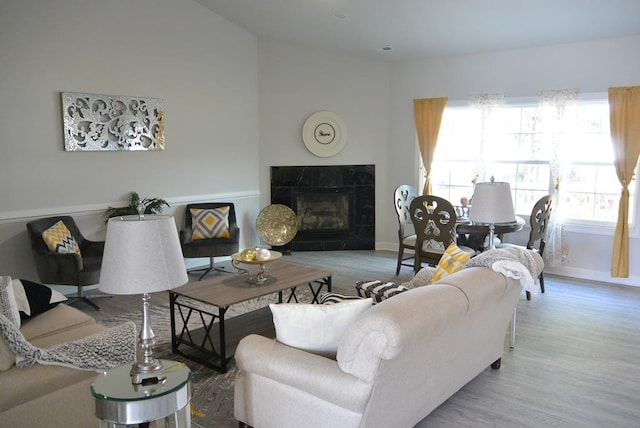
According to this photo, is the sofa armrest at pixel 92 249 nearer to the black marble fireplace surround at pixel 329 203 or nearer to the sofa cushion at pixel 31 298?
the sofa cushion at pixel 31 298

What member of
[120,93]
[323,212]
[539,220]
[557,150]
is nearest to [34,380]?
[120,93]

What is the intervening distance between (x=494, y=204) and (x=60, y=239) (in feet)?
12.1

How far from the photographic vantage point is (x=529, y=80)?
19.6 ft

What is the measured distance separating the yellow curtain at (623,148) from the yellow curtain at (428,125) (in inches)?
78.0

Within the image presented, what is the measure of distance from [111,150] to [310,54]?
2.98 meters

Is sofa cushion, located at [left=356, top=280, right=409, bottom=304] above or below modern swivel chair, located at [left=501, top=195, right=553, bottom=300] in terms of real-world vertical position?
below

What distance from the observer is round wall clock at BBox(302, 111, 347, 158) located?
7.03 meters

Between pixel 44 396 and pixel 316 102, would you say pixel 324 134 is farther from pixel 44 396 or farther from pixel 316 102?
pixel 44 396

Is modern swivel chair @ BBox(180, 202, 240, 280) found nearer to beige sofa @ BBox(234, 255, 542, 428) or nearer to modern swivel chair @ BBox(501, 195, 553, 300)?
modern swivel chair @ BBox(501, 195, 553, 300)

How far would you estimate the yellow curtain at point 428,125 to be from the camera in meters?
6.72

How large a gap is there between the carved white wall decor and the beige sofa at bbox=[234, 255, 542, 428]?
11.3 ft

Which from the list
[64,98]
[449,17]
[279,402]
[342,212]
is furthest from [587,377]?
[64,98]

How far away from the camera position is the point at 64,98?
16.0ft

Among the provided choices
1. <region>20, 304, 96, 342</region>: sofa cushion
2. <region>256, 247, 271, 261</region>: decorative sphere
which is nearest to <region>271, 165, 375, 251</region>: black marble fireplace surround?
<region>256, 247, 271, 261</region>: decorative sphere
